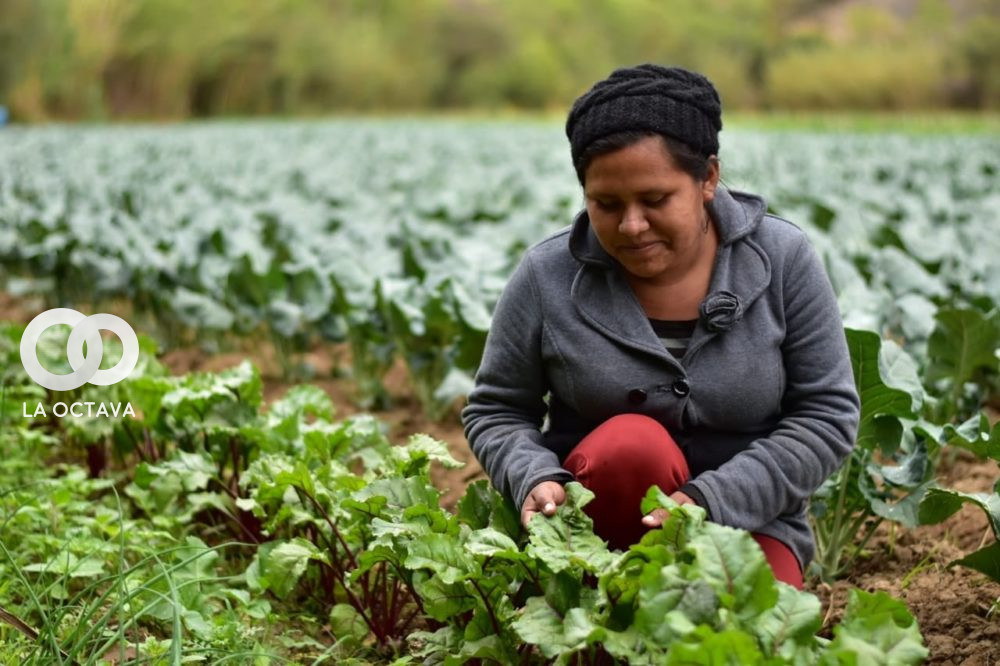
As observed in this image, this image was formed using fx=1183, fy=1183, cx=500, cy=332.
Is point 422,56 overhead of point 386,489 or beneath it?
overhead

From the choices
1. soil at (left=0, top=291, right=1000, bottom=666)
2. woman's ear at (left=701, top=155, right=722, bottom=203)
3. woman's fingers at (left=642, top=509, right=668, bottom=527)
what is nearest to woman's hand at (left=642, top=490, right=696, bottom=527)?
woman's fingers at (left=642, top=509, right=668, bottom=527)

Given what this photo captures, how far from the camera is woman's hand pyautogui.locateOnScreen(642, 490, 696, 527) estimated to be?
2088mm

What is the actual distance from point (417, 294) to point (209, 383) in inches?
54.7

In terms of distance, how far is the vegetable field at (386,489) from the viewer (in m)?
2.00

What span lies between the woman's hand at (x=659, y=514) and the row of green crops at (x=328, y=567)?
0.29ft

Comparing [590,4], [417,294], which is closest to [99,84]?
[417,294]

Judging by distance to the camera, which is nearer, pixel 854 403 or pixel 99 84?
pixel 854 403

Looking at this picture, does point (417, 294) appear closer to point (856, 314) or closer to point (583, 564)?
point (856, 314)

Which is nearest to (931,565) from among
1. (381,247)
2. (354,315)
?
(354,315)

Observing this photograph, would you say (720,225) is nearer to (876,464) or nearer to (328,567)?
(876,464)

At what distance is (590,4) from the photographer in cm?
10025

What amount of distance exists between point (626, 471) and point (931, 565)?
1.20 metres

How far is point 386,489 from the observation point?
2457 mm

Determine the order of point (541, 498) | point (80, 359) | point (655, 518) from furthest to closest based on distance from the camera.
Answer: point (80, 359) → point (541, 498) → point (655, 518)
